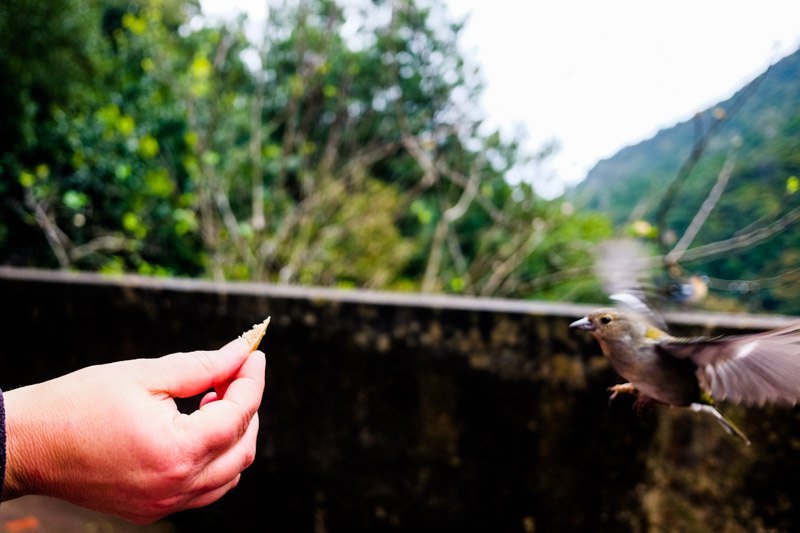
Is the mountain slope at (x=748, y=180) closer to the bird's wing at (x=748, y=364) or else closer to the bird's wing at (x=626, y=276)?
the bird's wing at (x=626, y=276)


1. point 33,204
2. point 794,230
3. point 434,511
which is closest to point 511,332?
point 434,511

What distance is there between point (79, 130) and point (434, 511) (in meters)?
5.82

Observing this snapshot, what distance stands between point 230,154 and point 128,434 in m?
5.45

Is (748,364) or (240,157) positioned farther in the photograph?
(240,157)

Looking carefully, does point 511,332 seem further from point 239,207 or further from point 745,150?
point 239,207

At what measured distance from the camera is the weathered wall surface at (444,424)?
170 centimetres

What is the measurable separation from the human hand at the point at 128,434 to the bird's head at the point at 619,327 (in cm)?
63

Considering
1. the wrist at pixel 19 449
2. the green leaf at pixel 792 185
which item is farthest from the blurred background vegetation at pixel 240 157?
the wrist at pixel 19 449

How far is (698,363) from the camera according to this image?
16.0 inches

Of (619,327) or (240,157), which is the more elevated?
(240,157)

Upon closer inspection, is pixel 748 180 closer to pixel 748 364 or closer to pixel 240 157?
pixel 748 364

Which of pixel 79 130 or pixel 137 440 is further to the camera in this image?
pixel 79 130

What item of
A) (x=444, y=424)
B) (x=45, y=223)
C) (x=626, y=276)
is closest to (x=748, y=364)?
(x=626, y=276)

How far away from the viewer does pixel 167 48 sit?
577 centimetres
